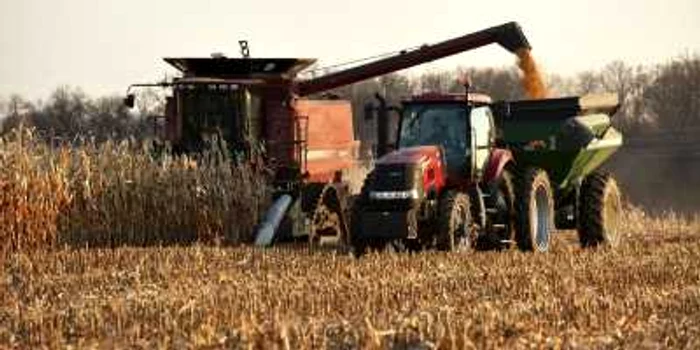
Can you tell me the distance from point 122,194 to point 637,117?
169 feet

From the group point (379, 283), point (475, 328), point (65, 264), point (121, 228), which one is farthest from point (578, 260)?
point (121, 228)

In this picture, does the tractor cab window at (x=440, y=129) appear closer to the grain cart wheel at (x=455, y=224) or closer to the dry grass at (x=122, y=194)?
the grain cart wheel at (x=455, y=224)

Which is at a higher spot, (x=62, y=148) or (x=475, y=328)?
(x=62, y=148)

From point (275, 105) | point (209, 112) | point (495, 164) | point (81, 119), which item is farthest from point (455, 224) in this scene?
point (81, 119)

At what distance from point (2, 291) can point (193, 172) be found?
17.7ft

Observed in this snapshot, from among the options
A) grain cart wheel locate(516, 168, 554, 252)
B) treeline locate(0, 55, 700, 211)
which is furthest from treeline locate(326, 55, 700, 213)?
grain cart wheel locate(516, 168, 554, 252)

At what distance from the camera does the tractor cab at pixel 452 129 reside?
11.7m

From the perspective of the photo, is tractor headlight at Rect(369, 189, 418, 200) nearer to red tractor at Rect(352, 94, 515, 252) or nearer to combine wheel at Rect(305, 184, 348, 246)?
red tractor at Rect(352, 94, 515, 252)

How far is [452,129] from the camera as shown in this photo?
11758 millimetres

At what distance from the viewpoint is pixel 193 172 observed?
1413 cm

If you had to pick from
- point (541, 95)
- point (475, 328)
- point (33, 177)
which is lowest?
point (475, 328)

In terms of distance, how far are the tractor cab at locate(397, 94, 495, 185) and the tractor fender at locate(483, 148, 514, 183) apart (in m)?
0.08

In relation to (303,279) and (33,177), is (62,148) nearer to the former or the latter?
(33,177)

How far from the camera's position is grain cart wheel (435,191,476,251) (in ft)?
36.0
